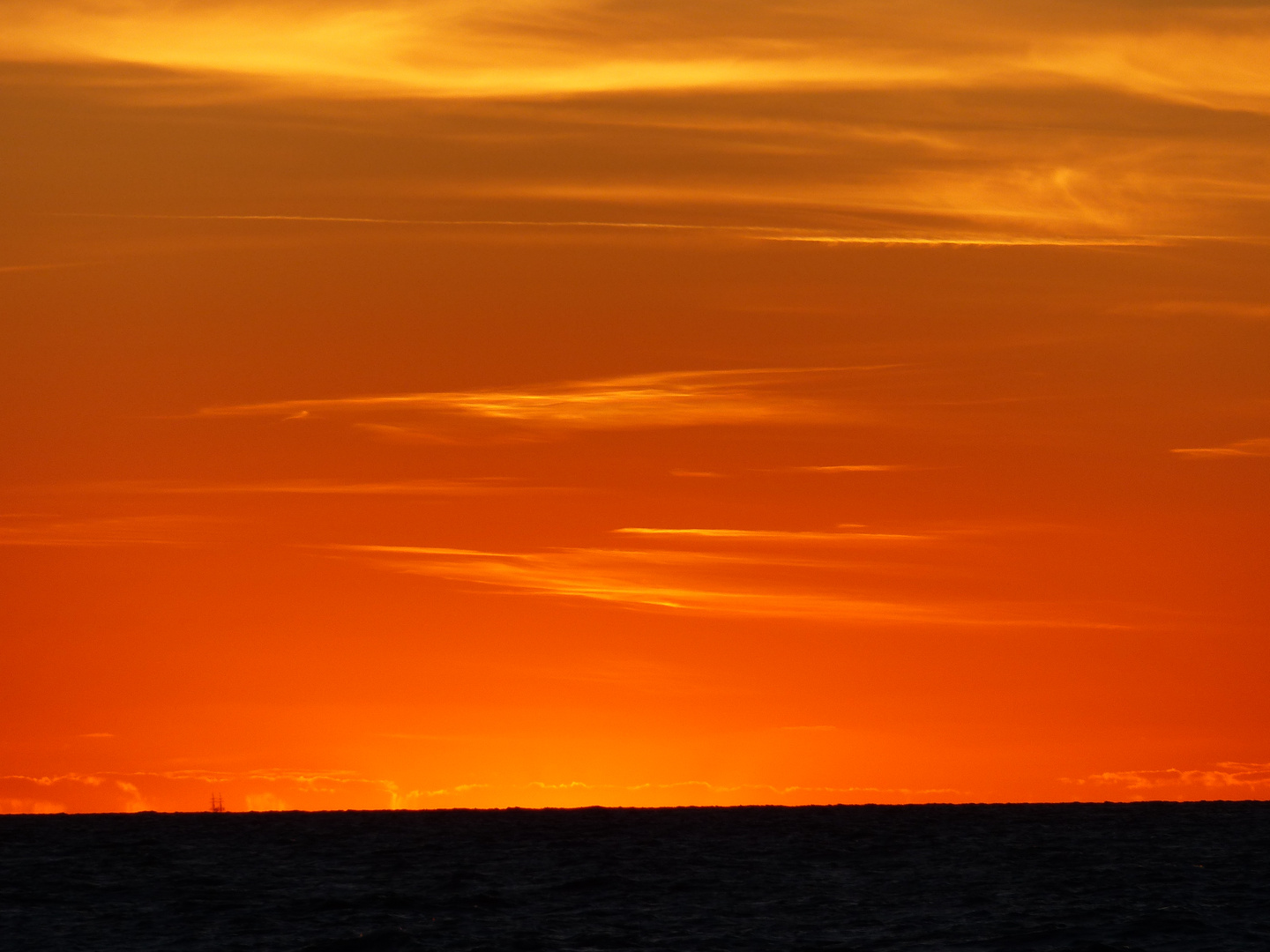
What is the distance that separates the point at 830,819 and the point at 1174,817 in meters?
32.1

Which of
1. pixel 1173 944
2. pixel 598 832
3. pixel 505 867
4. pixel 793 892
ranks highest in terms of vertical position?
pixel 598 832

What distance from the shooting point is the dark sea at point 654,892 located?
7450cm

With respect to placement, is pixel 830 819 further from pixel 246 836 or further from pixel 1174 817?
pixel 246 836

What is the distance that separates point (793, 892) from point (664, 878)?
1011 centimetres

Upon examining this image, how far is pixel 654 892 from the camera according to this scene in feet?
311

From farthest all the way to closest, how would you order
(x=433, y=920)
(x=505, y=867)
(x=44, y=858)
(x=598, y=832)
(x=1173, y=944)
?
(x=598, y=832), (x=44, y=858), (x=505, y=867), (x=433, y=920), (x=1173, y=944)

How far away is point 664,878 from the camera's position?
10306 centimetres

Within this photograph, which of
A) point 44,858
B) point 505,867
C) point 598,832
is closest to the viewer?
point 505,867

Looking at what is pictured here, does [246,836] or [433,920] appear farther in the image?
[246,836]

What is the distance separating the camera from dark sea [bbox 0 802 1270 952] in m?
74.5

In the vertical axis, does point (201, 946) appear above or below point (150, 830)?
below

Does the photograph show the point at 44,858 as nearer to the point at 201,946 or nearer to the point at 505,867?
the point at 505,867

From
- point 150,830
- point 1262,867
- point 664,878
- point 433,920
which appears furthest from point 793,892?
point 150,830

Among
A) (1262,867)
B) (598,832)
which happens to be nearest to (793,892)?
(1262,867)
